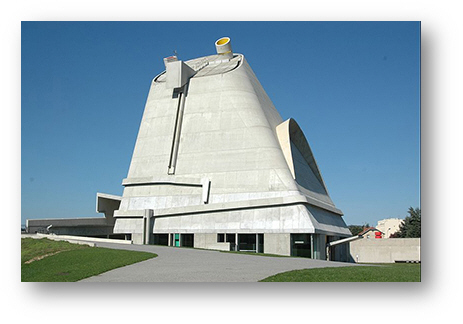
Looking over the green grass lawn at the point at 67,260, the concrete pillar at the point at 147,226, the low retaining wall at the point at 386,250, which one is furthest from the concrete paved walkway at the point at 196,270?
the low retaining wall at the point at 386,250

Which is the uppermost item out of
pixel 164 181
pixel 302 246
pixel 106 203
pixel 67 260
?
pixel 164 181

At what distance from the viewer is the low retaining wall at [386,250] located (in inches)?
1419

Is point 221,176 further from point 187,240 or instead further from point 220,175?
point 187,240

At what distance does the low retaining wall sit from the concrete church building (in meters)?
3.27

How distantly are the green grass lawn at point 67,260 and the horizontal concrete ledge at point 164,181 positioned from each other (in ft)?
29.3

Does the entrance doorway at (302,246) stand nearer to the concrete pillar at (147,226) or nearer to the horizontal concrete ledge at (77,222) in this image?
the concrete pillar at (147,226)

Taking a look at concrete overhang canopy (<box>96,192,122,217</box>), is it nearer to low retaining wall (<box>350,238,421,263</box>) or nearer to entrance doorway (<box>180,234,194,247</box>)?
entrance doorway (<box>180,234,194,247</box>)

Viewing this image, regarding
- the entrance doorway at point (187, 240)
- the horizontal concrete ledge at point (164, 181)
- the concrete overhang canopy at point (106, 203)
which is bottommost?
the entrance doorway at point (187, 240)

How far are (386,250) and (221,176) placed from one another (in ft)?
51.3

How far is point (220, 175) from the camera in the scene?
101 ft

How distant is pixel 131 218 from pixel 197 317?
18937mm

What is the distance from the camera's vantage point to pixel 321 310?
14836 millimetres

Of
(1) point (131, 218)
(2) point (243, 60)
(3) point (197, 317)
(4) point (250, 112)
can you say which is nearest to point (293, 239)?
(4) point (250, 112)

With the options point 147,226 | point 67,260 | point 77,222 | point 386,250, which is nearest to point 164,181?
point 147,226
